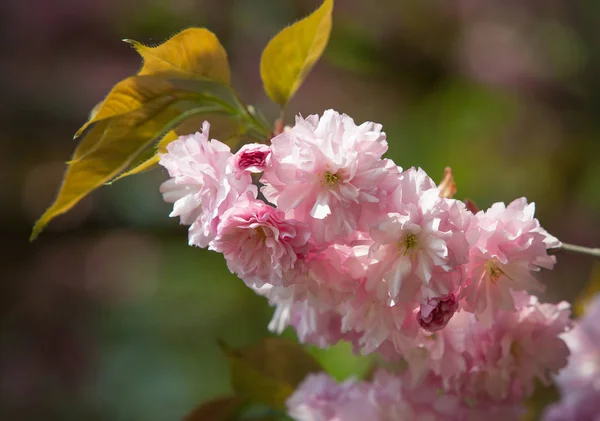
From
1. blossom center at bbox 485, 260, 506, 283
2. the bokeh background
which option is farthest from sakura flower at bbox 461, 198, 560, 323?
the bokeh background

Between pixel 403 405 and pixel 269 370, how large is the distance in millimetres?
127

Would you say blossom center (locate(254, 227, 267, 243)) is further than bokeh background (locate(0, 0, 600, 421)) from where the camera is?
No

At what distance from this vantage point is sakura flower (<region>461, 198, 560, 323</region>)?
13.2 inches

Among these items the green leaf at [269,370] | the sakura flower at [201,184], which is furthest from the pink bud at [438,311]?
the green leaf at [269,370]

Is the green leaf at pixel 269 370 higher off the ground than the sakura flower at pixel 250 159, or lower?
lower

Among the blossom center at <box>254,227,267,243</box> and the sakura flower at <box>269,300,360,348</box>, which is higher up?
the blossom center at <box>254,227,267,243</box>

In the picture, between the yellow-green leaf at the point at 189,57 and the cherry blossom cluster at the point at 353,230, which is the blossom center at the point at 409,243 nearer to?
the cherry blossom cluster at the point at 353,230

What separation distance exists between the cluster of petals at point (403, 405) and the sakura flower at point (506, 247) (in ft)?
0.35

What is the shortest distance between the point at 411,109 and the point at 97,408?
43.6 inches

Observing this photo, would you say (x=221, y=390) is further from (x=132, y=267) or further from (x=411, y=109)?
(x=411, y=109)

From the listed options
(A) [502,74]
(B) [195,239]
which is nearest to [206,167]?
(B) [195,239]

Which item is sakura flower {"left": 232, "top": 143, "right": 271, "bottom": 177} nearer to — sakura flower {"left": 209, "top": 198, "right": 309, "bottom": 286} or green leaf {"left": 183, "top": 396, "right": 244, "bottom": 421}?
sakura flower {"left": 209, "top": 198, "right": 309, "bottom": 286}

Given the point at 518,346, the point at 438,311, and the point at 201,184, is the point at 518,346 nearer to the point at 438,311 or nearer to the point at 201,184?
the point at 438,311

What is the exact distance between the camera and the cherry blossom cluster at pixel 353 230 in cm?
32
